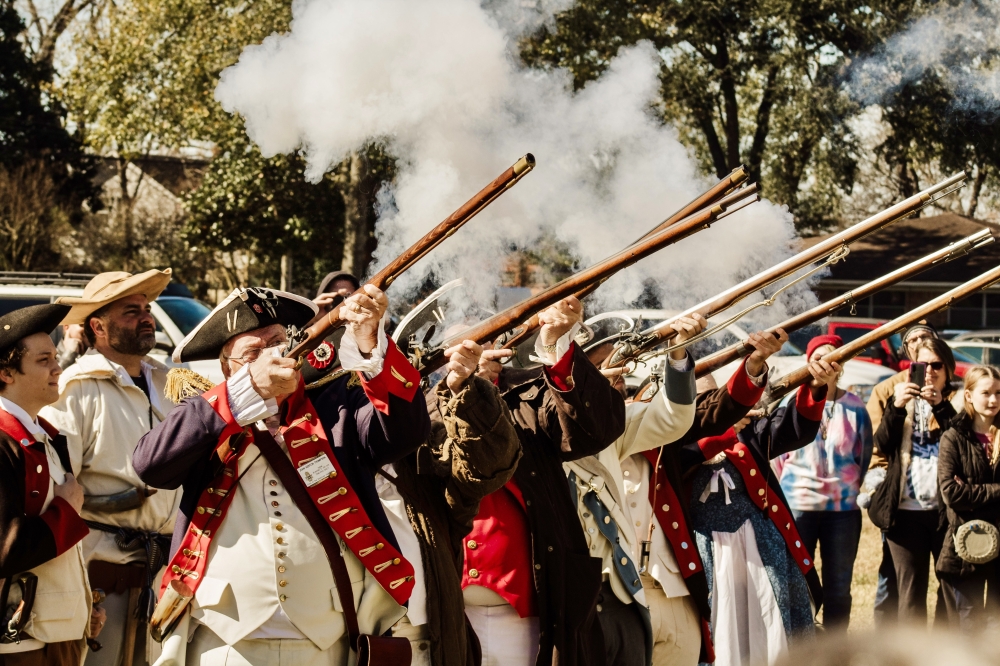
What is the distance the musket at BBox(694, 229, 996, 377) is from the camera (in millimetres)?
4945

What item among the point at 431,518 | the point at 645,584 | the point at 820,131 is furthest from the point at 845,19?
the point at 431,518

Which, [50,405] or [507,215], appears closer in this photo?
[50,405]

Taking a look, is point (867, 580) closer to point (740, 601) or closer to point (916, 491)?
point (916, 491)

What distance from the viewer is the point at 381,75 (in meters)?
7.28

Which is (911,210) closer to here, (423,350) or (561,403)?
(561,403)

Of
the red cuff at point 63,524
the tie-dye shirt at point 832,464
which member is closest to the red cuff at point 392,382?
the red cuff at point 63,524

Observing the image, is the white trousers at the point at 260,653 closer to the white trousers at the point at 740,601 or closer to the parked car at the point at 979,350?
the white trousers at the point at 740,601

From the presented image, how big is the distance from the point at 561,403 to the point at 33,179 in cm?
2925

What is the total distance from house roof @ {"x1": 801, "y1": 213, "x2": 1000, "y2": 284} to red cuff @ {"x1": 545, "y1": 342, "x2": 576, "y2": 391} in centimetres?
2412

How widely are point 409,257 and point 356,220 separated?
667cm

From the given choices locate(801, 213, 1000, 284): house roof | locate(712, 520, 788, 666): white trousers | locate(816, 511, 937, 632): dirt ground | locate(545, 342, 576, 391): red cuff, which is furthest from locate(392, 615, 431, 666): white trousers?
locate(801, 213, 1000, 284): house roof

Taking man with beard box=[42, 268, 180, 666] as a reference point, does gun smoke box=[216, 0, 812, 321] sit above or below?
above

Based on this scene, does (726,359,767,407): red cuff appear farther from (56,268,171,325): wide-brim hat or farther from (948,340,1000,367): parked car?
(948,340,1000,367): parked car

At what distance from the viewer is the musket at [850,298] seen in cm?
495
